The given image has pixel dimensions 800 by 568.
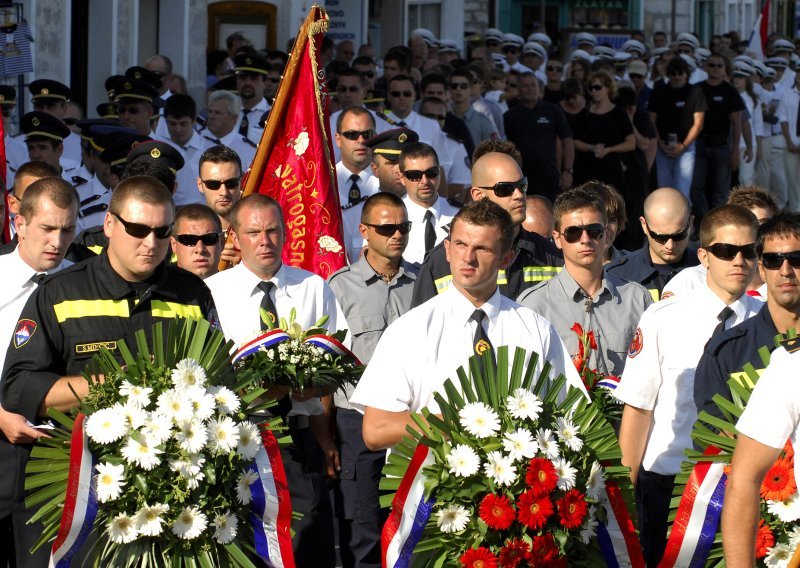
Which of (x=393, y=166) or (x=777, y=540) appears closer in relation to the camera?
(x=777, y=540)

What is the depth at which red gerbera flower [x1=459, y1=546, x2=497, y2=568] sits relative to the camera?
18.0 feet

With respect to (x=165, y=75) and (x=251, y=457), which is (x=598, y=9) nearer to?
(x=165, y=75)

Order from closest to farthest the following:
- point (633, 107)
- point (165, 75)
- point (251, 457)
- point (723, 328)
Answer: point (251, 457) < point (723, 328) < point (165, 75) < point (633, 107)

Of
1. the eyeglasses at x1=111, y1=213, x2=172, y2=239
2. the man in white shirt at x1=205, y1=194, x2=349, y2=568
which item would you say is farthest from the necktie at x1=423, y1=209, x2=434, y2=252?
the eyeglasses at x1=111, y1=213, x2=172, y2=239

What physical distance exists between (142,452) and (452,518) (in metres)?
1.16

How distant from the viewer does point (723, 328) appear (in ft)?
23.0

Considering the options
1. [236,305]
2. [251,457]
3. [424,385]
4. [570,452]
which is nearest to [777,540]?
[570,452]

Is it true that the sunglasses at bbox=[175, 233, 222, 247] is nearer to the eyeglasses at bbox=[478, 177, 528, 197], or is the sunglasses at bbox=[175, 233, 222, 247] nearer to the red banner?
the red banner

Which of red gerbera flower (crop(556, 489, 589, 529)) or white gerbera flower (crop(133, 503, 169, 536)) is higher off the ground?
red gerbera flower (crop(556, 489, 589, 529))

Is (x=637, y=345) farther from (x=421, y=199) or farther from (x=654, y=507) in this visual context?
(x=421, y=199)

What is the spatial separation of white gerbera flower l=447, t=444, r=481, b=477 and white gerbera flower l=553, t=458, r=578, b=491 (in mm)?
293

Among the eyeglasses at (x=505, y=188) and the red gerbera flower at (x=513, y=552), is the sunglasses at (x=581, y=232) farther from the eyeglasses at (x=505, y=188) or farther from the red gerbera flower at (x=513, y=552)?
the red gerbera flower at (x=513, y=552)

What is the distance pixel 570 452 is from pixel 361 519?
2.41 m

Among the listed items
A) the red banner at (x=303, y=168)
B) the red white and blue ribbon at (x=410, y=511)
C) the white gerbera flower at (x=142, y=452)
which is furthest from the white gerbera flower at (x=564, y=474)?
the red banner at (x=303, y=168)
